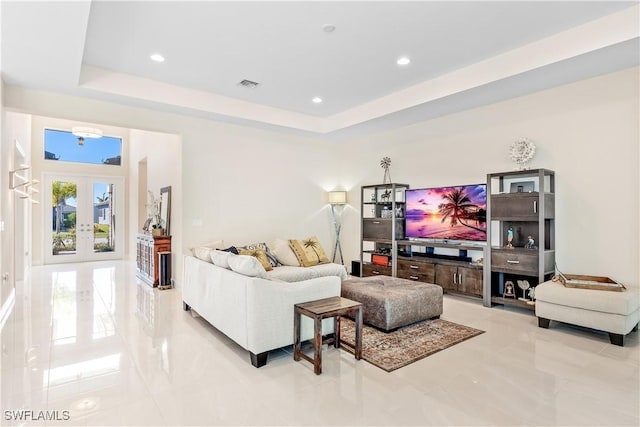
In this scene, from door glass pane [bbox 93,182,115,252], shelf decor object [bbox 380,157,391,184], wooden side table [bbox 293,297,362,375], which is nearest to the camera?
wooden side table [bbox 293,297,362,375]

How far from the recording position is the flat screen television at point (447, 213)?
4.99 meters

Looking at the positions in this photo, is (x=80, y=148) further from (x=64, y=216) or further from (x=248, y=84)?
(x=248, y=84)

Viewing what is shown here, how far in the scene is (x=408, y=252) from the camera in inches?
235

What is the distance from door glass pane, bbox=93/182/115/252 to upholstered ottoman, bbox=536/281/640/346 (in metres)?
9.97

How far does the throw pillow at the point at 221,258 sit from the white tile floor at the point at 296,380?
0.74 metres

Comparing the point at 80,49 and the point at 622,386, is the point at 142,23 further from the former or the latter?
the point at 622,386

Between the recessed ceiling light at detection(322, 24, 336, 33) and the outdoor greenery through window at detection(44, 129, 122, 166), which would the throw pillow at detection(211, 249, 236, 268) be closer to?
the recessed ceiling light at detection(322, 24, 336, 33)

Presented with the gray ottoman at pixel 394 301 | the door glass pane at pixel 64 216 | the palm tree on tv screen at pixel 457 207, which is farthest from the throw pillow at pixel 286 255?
the door glass pane at pixel 64 216

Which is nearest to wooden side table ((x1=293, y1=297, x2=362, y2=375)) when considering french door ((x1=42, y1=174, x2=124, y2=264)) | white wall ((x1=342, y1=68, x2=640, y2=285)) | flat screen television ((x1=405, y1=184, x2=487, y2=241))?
flat screen television ((x1=405, y1=184, x2=487, y2=241))

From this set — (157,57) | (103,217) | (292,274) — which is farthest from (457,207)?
(103,217)

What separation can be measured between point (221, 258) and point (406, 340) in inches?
81.1

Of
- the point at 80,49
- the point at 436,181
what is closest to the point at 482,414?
the point at 436,181

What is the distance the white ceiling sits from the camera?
10.2 feet

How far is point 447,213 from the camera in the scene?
5375 millimetres
